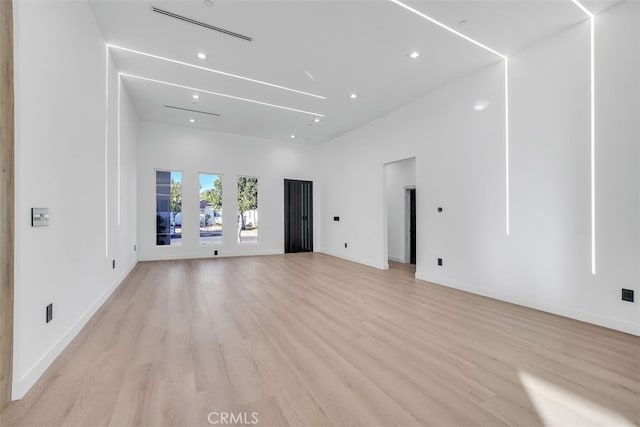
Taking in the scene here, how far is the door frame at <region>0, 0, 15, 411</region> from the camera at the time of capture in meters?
1.58

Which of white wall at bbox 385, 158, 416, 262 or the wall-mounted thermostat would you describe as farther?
white wall at bbox 385, 158, 416, 262

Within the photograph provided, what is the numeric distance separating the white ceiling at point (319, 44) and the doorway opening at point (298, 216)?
350 cm

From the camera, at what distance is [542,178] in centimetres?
343

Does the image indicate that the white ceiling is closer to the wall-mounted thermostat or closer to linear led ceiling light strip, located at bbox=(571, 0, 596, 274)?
linear led ceiling light strip, located at bbox=(571, 0, 596, 274)

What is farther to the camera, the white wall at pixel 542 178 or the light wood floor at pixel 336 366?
the white wall at pixel 542 178

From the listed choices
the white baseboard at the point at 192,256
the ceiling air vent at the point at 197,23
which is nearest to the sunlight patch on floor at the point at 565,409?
the ceiling air vent at the point at 197,23

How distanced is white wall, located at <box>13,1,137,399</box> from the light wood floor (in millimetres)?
314

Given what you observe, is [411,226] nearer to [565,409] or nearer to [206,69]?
[565,409]

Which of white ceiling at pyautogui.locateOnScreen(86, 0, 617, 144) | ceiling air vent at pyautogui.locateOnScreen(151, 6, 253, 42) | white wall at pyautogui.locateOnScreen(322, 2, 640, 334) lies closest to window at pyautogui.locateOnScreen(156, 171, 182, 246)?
white ceiling at pyautogui.locateOnScreen(86, 0, 617, 144)

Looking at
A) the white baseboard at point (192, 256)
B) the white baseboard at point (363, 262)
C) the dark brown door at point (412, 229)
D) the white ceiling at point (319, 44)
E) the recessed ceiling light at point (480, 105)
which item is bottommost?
the white baseboard at point (363, 262)

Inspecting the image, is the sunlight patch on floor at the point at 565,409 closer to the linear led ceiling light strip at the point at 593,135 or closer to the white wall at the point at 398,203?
the linear led ceiling light strip at the point at 593,135
